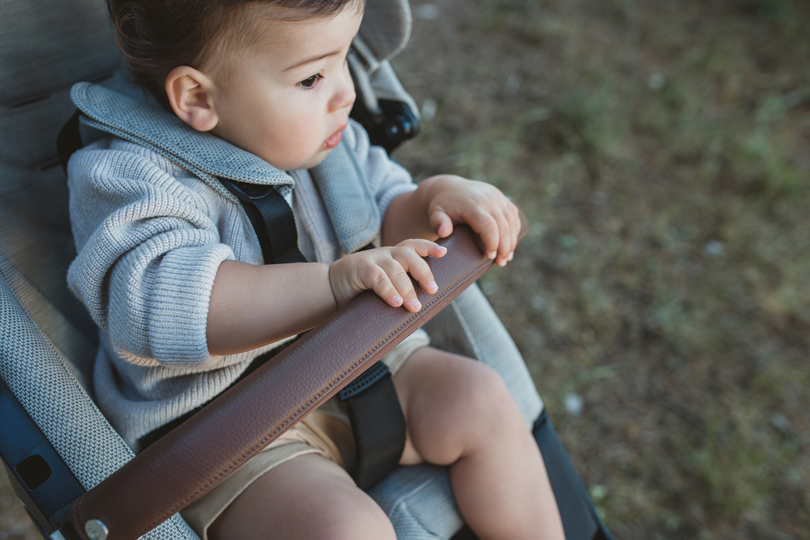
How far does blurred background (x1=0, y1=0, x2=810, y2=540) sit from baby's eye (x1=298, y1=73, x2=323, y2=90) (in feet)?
4.01

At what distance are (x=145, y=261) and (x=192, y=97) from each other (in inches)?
11.6

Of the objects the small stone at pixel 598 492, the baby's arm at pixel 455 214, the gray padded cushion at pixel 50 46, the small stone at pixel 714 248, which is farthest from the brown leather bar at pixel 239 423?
the small stone at pixel 714 248

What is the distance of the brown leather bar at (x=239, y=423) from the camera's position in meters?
0.56

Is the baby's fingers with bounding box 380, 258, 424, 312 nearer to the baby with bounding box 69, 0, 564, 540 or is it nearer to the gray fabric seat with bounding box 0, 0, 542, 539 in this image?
the baby with bounding box 69, 0, 564, 540

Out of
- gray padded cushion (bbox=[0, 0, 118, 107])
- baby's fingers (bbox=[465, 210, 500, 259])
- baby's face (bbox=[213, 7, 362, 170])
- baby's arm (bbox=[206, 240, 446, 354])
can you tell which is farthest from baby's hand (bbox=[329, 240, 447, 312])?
gray padded cushion (bbox=[0, 0, 118, 107])

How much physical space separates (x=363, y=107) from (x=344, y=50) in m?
0.30

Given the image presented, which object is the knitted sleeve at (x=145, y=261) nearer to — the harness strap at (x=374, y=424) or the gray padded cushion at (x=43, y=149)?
the gray padded cushion at (x=43, y=149)

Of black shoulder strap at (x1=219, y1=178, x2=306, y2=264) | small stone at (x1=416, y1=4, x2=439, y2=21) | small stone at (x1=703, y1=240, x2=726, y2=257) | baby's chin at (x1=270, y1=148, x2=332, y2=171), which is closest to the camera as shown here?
black shoulder strap at (x1=219, y1=178, x2=306, y2=264)

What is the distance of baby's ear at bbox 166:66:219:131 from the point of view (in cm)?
88

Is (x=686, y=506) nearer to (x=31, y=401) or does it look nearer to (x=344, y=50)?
(x=344, y=50)

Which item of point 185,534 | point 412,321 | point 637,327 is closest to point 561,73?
point 637,327

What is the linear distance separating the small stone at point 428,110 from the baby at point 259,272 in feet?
4.64

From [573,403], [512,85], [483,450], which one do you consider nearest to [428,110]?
[512,85]

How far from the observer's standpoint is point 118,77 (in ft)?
3.34
